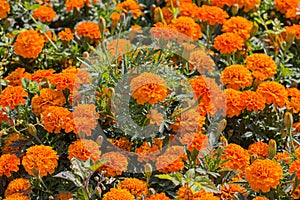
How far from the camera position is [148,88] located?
6.74 ft

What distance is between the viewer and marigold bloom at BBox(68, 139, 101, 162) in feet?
6.70

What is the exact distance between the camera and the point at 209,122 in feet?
7.57

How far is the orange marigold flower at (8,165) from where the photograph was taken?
2.12 metres

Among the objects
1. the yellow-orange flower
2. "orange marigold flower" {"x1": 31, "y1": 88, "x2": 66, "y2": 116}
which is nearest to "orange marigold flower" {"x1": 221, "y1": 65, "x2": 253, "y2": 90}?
"orange marigold flower" {"x1": 31, "y1": 88, "x2": 66, "y2": 116}

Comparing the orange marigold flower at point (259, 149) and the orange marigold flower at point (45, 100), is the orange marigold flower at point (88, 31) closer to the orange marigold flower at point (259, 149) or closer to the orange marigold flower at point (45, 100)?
the orange marigold flower at point (45, 100)

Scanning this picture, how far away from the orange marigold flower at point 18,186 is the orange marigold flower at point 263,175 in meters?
0.85

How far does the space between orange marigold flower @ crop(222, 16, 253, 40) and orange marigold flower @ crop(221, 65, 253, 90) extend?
1.01 ft

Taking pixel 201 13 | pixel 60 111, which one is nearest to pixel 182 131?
pixel 60 111

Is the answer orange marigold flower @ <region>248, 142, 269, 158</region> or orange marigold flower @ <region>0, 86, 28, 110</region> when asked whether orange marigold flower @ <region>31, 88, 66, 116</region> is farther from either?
orange marigold flower @ <region>248, 142, 269, 158</region>

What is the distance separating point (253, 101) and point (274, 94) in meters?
0.11

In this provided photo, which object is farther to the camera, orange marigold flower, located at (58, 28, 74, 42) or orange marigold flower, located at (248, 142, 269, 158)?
orange marigold flower, located at (58, 28, 74, 42)

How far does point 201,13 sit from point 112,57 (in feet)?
1.90

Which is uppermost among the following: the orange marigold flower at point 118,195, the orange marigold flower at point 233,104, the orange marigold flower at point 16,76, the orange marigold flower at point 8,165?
the orange marigold flower at point 233,104

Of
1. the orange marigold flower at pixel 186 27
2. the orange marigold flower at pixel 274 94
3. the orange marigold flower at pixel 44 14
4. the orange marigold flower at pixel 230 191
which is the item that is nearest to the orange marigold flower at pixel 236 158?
the orange marigold flower at pixel 230 191
